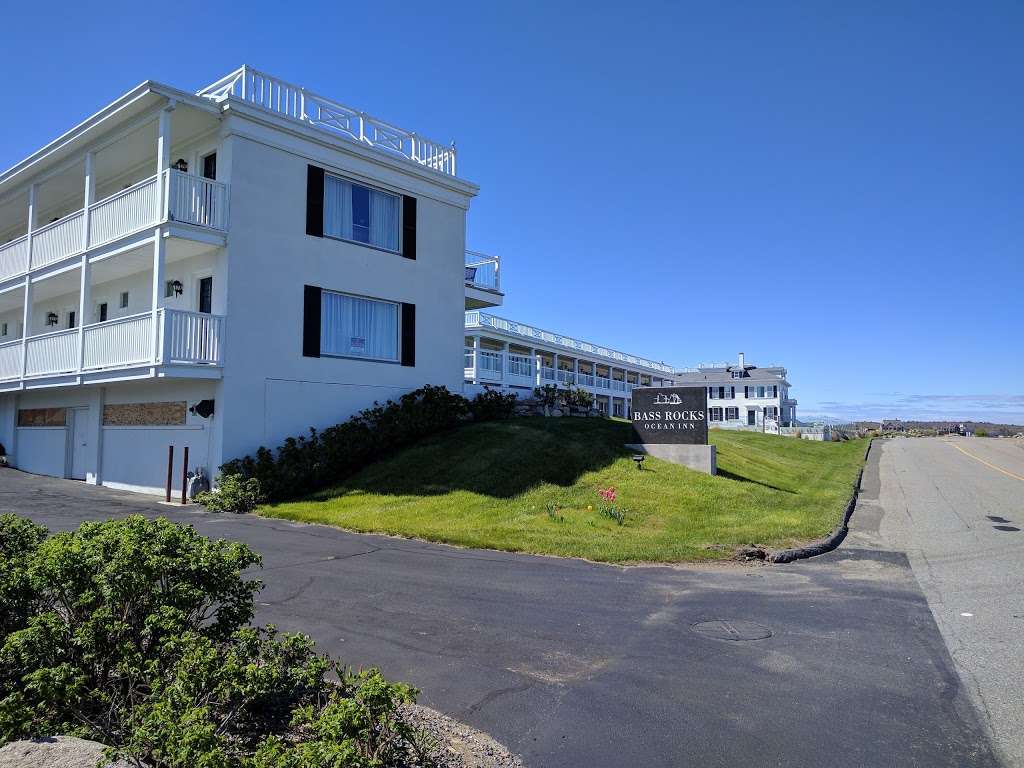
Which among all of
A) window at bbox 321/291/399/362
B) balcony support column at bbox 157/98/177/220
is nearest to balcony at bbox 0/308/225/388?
balcony support column at bbox 157/98/177/220

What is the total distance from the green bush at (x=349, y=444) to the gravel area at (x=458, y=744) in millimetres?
11976

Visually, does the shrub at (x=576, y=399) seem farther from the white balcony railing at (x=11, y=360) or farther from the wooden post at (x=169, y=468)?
the white balcony railing at (x=11, y=360)

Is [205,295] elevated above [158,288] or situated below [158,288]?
above

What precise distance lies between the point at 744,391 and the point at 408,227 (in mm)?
70221

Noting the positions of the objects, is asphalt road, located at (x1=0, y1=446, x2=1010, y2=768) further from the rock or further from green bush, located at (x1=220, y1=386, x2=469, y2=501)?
green bush, located at (x1=220, y1=386, x2=469, y2=501)

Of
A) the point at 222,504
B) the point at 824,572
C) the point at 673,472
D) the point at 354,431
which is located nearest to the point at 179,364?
the point at 222,504

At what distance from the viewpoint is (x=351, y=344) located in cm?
1900

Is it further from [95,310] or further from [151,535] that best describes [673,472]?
[95,310]

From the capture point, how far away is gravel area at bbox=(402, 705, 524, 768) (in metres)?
3.81

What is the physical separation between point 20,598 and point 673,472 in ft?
42.7

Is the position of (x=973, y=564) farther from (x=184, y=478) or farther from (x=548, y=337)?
(x=548, y=337)

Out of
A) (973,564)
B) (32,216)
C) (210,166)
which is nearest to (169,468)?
(210,166)

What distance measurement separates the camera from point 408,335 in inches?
798

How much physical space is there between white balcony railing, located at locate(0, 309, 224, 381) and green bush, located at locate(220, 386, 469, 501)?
2.60 metres
